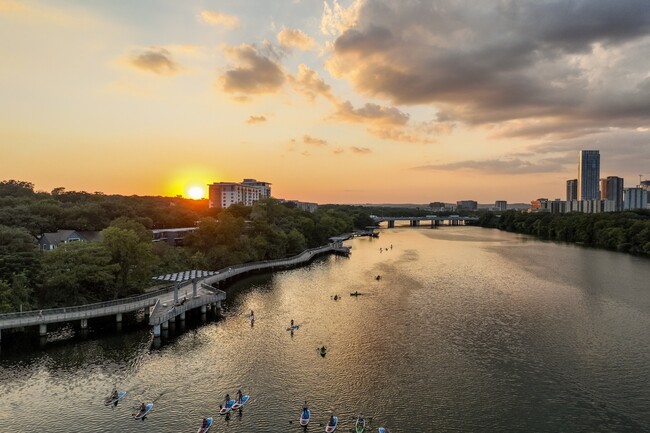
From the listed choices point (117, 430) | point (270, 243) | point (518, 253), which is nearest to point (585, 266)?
point (518, 253)

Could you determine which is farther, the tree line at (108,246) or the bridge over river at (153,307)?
the tree line at (108,246)

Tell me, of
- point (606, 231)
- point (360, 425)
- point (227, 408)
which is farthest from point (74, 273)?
point (606, 231)

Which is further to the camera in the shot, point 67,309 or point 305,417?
point 67,309

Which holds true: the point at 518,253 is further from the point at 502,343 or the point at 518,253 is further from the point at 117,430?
the point at 117,430

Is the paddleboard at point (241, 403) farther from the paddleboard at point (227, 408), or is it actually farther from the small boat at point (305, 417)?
the small boat at point (305, 417)

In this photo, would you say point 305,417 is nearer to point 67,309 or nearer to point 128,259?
point 67,309

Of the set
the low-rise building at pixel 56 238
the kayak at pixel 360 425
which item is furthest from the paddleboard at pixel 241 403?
the low-rise building at pixel 56 238
